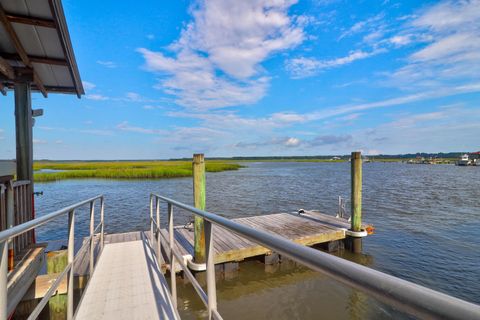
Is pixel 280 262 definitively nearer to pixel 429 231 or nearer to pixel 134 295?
pixel 134 295

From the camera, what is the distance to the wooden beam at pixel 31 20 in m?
3.39

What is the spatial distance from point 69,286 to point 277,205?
1355 cm

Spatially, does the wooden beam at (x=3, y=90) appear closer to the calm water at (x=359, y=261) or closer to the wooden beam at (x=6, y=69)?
the wooden beam at (x=6, y=69)

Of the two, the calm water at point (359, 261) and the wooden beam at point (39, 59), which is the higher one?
the wooden beam at point (39, 59)

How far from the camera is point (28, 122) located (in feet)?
15.4

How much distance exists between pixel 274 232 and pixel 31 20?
278 inches

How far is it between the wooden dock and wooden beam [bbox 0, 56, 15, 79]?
13.0 feet

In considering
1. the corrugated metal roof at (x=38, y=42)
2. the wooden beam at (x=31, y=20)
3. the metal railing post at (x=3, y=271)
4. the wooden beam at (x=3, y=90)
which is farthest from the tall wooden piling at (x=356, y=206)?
the wooden beam at (x=3, y=90)

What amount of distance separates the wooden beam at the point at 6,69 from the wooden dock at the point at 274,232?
3952 millimetres

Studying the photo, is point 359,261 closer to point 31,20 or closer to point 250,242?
point 250,242

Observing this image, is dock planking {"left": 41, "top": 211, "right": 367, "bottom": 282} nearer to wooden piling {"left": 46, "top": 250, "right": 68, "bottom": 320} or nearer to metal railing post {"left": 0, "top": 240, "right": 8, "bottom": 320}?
wooden piling {"left": 46, "top": 250, "right": 68, "bottom": 320}

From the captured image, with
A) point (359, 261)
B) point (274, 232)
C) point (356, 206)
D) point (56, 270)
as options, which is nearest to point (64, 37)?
point (56, 270)

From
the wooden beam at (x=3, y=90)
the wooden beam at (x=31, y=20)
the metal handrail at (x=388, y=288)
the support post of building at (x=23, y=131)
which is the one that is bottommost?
the metal handrail at (x=388, y=288)

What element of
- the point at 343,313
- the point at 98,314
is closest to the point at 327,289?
the point at 343,313
